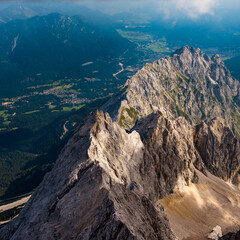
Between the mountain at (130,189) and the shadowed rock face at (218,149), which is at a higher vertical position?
the mountain at (130,189)

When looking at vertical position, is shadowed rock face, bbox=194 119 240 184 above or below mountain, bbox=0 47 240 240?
below

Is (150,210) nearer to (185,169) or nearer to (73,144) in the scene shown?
(73,144)

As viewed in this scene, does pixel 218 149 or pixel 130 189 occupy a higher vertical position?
pixel 130 189

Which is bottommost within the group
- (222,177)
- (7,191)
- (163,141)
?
(7,191)

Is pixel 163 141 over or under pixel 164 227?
under

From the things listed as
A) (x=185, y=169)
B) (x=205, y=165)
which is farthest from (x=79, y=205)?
(x=205, y=165)

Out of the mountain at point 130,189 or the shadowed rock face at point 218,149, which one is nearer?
the mountain at point 130,189

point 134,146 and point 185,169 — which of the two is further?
point 185,169

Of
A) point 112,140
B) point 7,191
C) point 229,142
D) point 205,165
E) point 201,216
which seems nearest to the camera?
point 112,140

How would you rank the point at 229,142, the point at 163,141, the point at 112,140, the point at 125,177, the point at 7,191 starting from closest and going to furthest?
the point at 125,177 → the point at 112,140 → the point at 163,141 → the point at 229,142 → the point at 7,191

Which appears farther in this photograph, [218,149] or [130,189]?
[218,149]

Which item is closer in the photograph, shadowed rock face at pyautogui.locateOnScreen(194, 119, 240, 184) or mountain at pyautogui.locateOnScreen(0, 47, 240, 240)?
mountain at pyautogui.locateOnScreen(0, 47, 240, 240)
